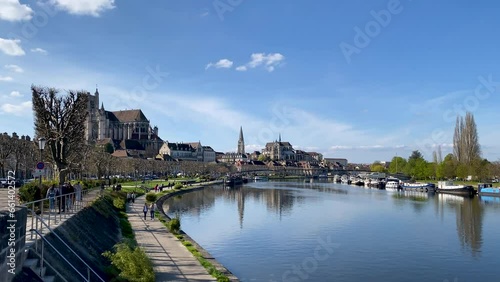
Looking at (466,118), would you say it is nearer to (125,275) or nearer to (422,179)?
(422,179)

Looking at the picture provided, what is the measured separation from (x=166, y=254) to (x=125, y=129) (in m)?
178

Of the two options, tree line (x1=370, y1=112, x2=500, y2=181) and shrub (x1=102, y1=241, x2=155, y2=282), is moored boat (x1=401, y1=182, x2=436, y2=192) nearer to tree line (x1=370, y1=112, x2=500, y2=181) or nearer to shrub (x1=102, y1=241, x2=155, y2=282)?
tree line (x1=370, y1=112, x2=500, y2=181)

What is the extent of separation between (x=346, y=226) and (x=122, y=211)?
21.5 meters

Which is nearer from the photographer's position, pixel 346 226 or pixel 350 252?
pixel 350 252

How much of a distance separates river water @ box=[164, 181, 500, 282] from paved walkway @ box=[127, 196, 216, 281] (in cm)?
328

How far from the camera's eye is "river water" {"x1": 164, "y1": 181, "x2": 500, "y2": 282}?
80.4 feet

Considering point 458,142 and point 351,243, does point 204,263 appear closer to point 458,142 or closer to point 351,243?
point 351,243

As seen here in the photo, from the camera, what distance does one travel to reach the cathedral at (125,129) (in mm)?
176875

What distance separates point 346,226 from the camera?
42.6m

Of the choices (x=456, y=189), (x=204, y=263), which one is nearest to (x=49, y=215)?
(x=204, y=263)

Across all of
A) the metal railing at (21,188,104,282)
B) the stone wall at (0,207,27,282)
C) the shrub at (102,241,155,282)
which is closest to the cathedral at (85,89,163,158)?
the metal railing at (21,188,104,282)

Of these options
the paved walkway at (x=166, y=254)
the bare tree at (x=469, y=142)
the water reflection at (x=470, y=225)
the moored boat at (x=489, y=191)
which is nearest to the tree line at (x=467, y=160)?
the bare tree at (x=469, y=142)

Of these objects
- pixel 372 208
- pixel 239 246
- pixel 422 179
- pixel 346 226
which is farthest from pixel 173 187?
pixel 422 179

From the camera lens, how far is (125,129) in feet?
630
